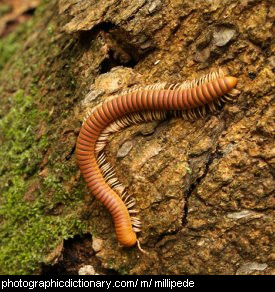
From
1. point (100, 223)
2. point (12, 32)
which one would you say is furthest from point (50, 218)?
point (12, 32)

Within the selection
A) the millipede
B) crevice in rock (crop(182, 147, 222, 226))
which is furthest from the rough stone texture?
the millipede

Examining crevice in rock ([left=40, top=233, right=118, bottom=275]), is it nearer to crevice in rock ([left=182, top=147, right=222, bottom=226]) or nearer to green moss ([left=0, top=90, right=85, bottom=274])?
green moss ([left=0, top=90, right=85, bottom=274])

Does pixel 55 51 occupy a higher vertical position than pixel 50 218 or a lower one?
higher

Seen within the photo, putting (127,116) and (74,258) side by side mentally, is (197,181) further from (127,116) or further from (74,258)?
(74,258)

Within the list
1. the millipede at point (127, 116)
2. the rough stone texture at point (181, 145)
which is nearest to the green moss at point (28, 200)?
the rough stone texture at point (181, 145)

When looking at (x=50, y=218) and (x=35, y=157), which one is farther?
(x=35, y=157)

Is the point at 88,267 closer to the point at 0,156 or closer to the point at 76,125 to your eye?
the point at 76,125
